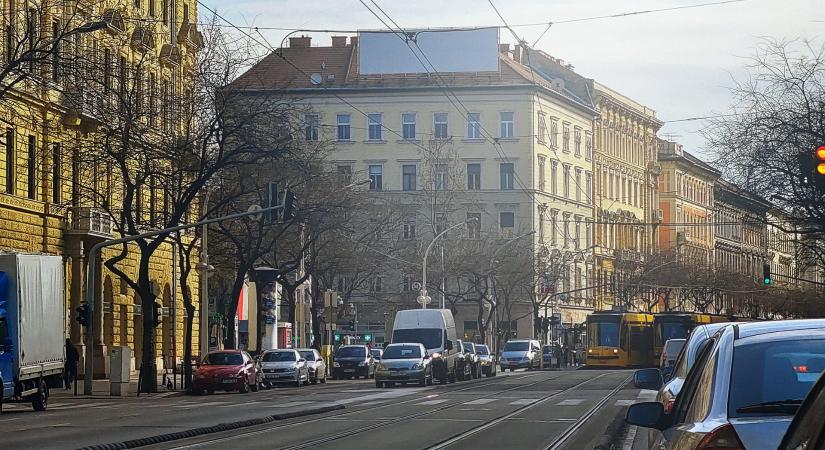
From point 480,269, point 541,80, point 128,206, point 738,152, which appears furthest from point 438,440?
point 541,80

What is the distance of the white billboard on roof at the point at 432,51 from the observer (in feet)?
290

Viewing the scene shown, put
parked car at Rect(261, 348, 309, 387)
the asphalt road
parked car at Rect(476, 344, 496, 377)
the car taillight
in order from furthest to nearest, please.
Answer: parked car at Rect(476, 344, 496, 377) < parked car at Rect(261, 348, 309, 387) < the asphalt road < the car taillight

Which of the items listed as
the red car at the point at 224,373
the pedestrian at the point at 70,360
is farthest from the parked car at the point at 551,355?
the red car at the point at 224,373

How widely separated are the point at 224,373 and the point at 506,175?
2379 inches

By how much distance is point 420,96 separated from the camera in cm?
10344

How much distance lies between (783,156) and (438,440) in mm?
24566

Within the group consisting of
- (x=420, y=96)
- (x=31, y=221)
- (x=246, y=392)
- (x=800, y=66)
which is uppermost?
(x=420, y=96)

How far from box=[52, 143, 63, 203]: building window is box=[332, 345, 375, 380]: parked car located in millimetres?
16183

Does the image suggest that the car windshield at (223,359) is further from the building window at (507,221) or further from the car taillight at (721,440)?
the building window at (507,221)

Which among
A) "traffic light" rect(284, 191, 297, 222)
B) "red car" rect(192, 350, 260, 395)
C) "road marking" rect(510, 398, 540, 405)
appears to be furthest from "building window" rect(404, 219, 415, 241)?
"road marking" rect(510, 398, 540, 405)

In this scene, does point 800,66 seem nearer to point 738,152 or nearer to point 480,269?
point 738,152

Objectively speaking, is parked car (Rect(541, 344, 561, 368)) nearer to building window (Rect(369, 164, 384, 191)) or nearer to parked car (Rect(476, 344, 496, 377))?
building window (Rect(369, 164, 384, 191))

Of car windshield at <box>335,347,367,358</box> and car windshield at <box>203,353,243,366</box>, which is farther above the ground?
car windshield at <box>203,353,243,366</box>

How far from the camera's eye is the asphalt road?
2234 cm
